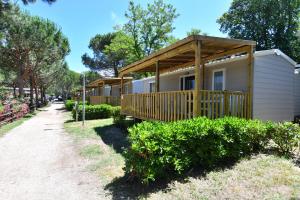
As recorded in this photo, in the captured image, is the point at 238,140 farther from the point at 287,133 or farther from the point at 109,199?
the point at 109,199

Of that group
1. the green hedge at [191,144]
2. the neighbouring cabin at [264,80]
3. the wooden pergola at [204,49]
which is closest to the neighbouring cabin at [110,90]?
the neighbouring cabin at [264,80]

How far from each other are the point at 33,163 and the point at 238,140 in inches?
206

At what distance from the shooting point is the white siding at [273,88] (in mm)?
8805

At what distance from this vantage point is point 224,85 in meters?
10.1

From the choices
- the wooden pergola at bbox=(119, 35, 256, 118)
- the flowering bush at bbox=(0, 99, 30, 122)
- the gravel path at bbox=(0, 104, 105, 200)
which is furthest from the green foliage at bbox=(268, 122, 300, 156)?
the flowering bush at bbox=(0, 99, 30, 122)

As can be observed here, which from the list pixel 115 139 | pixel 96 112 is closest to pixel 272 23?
pixel 96 112

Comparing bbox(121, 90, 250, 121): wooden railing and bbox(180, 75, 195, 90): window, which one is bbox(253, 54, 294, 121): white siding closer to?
bbox(121, 90, 250, 121): wooden railing

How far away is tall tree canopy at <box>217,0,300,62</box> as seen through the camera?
2477cm

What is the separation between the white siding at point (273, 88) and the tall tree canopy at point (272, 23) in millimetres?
16457

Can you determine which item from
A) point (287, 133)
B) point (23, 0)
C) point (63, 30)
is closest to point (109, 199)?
point (287, 133)

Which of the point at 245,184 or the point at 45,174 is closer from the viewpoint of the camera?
the point at 245,184

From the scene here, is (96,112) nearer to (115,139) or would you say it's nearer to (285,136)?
(115,139)

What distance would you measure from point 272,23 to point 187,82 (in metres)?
17.2

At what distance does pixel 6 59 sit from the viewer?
2380 cm
